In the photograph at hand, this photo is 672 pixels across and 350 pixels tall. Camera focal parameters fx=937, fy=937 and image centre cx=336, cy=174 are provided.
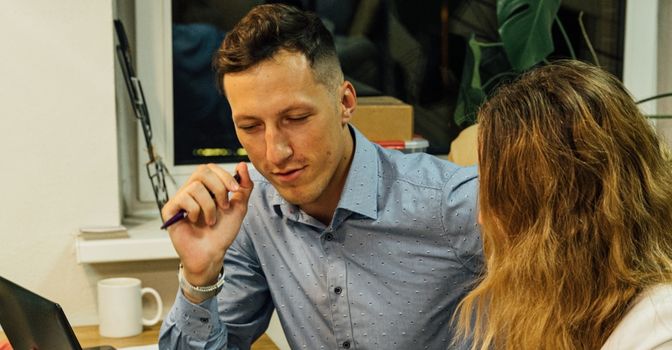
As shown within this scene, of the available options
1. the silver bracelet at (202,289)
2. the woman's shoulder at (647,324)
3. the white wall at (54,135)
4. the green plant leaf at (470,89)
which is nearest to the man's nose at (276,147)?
the silver bracelet at (202,289)

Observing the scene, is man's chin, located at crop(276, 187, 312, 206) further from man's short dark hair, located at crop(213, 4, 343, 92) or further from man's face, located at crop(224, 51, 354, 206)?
man's short dark hair, located at crop(213, 4, 343, 92)

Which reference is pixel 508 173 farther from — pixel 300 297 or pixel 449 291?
pixel 300 297

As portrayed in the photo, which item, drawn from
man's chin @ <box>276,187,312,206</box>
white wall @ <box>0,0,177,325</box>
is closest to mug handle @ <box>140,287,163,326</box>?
white wall @ <box>0,0,177,325</box>

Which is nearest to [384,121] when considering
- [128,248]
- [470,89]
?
[470,89]

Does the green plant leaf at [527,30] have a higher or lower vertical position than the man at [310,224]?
higher

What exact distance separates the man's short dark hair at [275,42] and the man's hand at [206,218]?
0.15 m

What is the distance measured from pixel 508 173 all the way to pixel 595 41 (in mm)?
1819

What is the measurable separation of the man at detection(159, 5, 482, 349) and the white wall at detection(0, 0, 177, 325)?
0.62 metres

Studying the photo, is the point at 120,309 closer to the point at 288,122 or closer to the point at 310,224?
the point at 310,224

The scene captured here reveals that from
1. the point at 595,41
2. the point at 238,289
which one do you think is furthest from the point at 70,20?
the point at 595,41

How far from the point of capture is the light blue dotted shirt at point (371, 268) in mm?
1543

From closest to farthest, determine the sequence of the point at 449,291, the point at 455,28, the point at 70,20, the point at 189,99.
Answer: the point at 449,291 < the point at 70,20 < the point at 189,99 < the point at 455,28

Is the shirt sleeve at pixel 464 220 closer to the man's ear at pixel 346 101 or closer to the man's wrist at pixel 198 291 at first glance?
the man's ear at pixel 346 101

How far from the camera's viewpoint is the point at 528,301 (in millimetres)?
1148
